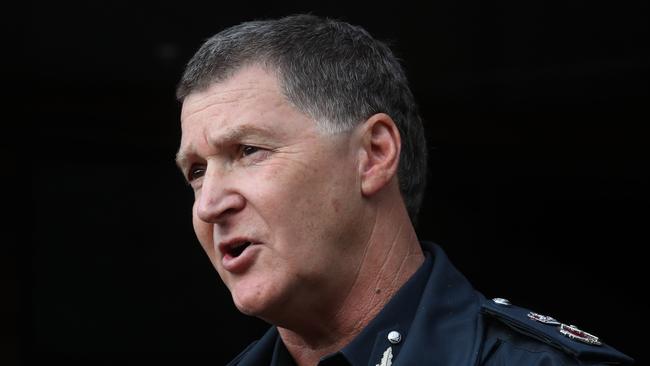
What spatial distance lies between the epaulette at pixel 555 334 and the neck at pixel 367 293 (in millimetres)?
214

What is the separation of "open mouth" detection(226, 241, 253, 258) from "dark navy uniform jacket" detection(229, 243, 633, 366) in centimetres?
28

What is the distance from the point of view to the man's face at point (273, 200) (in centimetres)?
214

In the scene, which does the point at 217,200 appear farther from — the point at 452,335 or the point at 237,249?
the point at 452,335

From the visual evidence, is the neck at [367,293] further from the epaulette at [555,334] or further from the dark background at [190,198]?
the dark background at [190,198]

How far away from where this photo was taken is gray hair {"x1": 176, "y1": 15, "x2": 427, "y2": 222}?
2.25m

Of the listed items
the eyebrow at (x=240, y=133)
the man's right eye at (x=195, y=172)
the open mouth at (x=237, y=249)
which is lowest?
the open mouth at (x=237, y=249)

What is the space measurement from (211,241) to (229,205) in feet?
0.50

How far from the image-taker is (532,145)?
5137mm

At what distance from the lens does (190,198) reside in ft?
17.2

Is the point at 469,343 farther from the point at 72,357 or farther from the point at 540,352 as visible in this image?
the point at 72,357

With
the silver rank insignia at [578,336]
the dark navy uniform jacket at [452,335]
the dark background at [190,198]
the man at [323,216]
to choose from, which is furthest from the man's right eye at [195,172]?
the dark background at [190,198]

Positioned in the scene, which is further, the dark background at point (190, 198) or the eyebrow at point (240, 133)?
the dark background at point (190, 198)

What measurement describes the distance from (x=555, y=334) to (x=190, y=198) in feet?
11.0

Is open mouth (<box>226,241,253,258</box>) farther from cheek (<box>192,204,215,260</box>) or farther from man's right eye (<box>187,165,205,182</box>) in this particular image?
man's right eye (<box>187,165,205,182</box>)
